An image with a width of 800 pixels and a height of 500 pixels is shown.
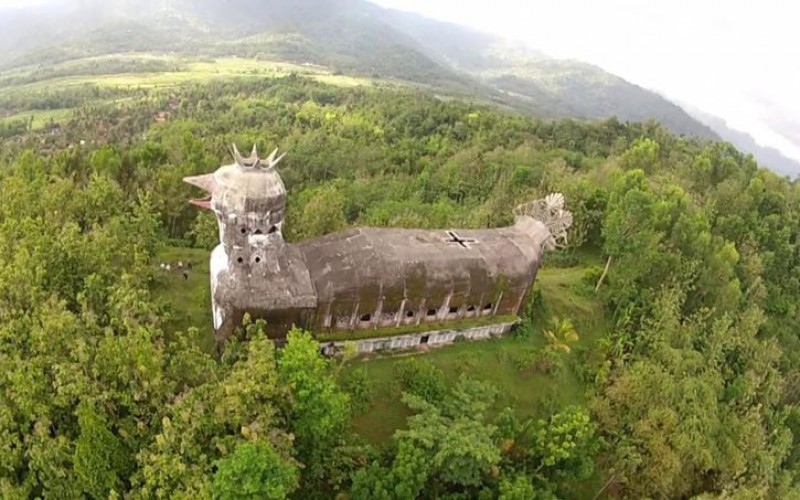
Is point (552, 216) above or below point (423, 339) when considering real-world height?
above

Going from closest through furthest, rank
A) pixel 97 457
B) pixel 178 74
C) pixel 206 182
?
pixel 97 457
pixel 206 182
pixel 178 74

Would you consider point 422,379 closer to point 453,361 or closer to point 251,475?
point 453,361

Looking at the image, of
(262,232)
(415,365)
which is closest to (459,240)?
(415,365)

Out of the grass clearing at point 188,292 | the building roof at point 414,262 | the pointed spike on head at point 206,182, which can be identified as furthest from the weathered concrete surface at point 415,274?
the grass clearing at point 188,292

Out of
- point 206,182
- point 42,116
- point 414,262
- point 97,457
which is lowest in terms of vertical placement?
point 42,116

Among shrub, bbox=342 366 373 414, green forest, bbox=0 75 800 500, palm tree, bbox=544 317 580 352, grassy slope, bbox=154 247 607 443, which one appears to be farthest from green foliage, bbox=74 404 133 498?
palm tree, bbox=544 317 580 352

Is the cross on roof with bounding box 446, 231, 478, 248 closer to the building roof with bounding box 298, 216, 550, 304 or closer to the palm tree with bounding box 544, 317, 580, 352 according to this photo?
the building roof with bounding box 298, 216, 550, 304

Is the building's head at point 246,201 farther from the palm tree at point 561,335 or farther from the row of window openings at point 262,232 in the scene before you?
the palm tree at point 561,335
